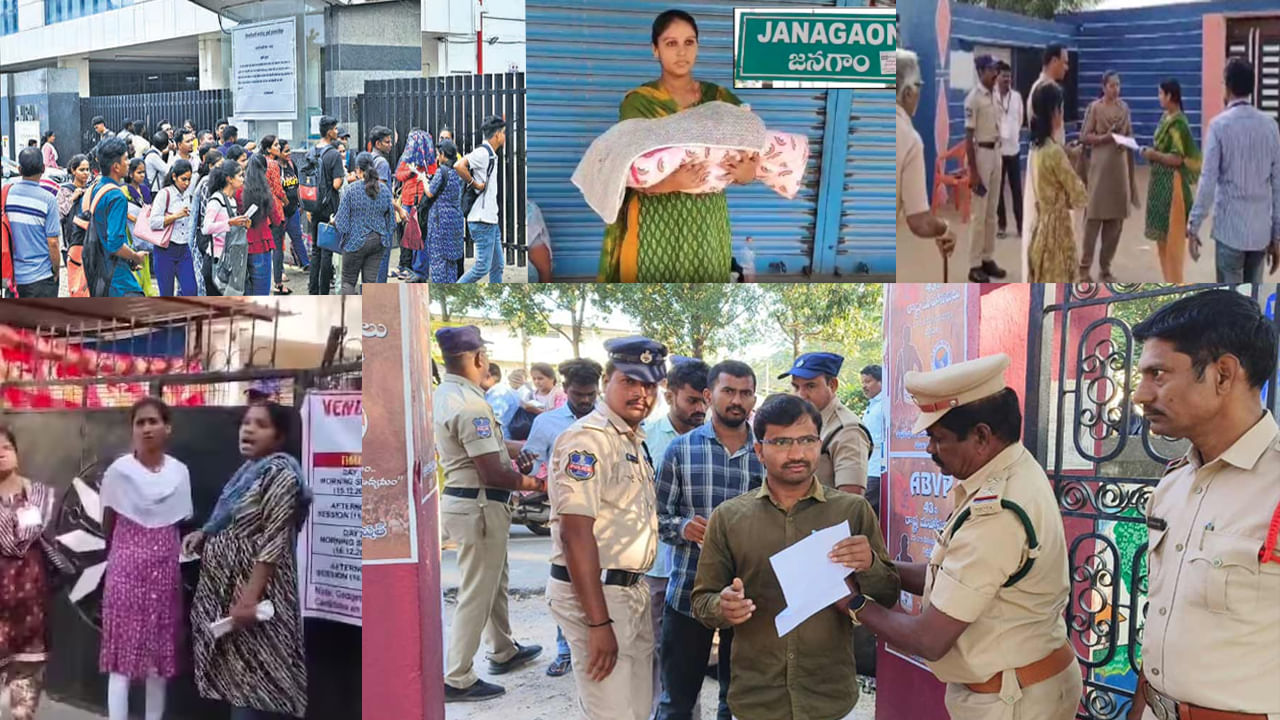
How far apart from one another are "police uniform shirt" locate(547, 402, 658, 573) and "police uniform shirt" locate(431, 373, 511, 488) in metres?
0.31

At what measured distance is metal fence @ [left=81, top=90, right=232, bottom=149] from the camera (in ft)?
16.3

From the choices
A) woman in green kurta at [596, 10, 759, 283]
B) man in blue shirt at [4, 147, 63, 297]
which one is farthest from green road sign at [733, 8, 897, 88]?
man in blue shirt at [4, 147, 63, 297]

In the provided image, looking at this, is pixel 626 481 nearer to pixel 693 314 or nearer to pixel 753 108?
pixel 693 314

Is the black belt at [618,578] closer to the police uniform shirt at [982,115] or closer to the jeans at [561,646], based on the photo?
the jeans at [561,646]

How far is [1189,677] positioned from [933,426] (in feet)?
3.59

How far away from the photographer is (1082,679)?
14.7ft

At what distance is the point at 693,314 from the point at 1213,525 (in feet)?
6.23

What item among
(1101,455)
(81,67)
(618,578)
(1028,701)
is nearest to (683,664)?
(618,578)

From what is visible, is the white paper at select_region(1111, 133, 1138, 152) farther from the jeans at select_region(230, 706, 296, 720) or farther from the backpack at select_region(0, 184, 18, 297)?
the backpack at select_region(0, 184, 18, 297)

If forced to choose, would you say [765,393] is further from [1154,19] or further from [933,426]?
[1154,19]

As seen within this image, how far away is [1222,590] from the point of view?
3645 millimetres

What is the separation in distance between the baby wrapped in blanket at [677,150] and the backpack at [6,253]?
7.57 ft

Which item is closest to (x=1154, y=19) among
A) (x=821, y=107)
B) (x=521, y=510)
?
(x=821, y=107)

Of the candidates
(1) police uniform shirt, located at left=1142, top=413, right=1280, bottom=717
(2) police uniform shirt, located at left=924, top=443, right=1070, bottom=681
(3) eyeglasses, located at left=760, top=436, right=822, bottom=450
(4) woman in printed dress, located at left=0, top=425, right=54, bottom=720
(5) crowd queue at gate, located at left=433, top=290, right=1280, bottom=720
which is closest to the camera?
(1) police uniform shirt, located at left=1142, top=413, right=1280, bottom=717
